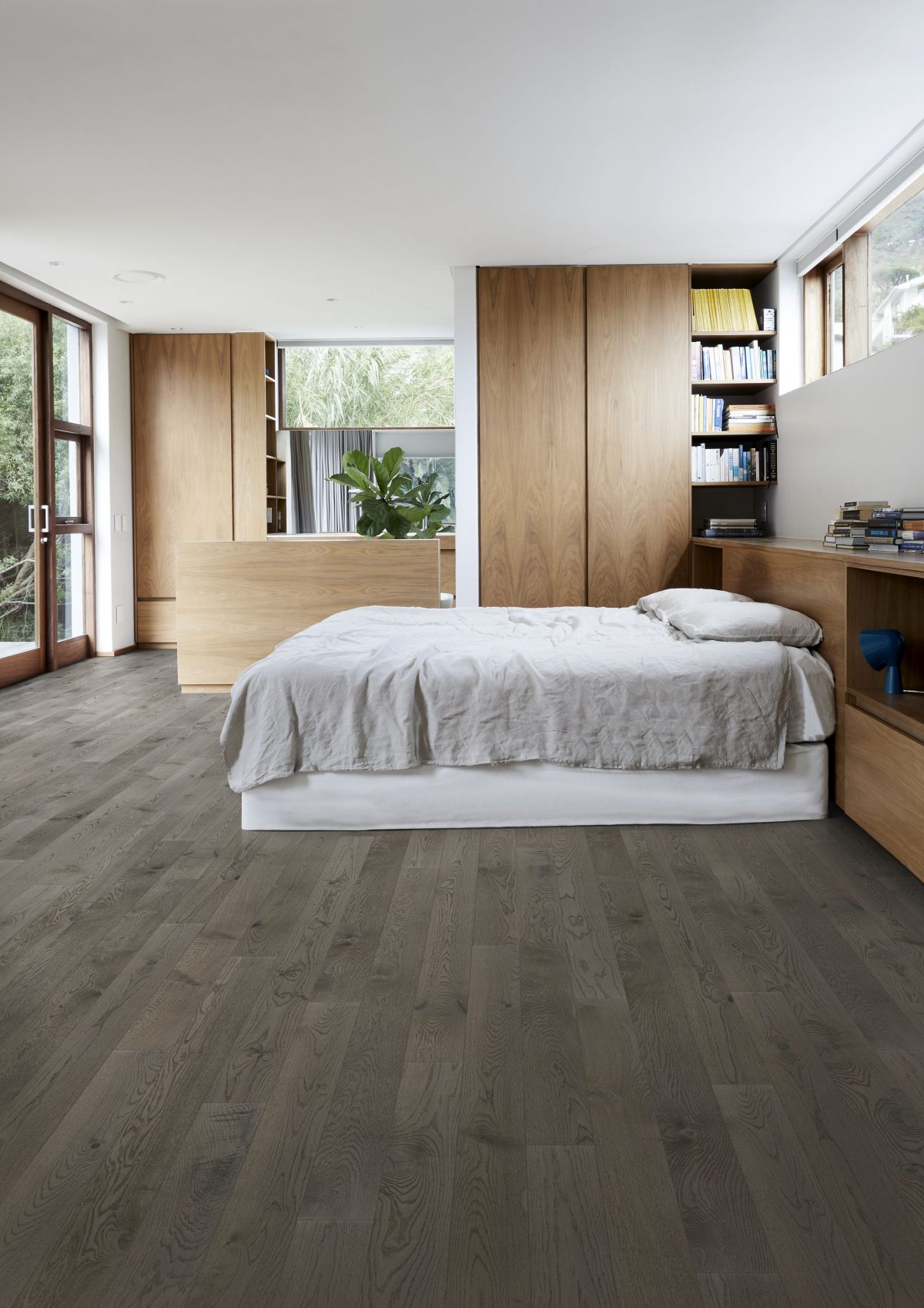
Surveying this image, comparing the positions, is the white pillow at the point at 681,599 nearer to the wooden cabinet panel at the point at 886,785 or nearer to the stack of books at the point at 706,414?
the wooden cabinet panel at the point at 886,785

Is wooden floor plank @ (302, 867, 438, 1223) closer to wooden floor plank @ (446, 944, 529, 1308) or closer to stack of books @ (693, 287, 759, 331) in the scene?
wooden floor plank @ (446, 944, 529, 1308)

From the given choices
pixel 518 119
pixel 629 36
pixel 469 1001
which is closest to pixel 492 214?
pixel 518 119

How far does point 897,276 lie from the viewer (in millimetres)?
4531

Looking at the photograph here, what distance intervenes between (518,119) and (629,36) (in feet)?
2.40

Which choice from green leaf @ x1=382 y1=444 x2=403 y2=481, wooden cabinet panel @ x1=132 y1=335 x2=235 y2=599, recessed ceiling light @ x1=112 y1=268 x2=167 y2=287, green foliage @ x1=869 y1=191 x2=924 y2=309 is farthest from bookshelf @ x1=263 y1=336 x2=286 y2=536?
green foliage @ x1=869 y1=191 x2=924 y2=309

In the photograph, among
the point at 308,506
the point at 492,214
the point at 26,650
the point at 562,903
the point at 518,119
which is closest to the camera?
the point at 562,903

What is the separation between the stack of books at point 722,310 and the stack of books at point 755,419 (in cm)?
49

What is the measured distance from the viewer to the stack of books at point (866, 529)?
3.47m

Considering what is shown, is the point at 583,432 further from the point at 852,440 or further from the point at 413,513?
the point at 852,440

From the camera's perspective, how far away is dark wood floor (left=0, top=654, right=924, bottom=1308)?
4.30 ft

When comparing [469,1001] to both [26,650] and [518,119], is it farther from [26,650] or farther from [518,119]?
[26,650]

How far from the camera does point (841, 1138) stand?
1.56 metres

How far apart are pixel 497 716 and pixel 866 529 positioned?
1549 millimetres

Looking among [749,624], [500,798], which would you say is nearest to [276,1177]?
[500,798]
